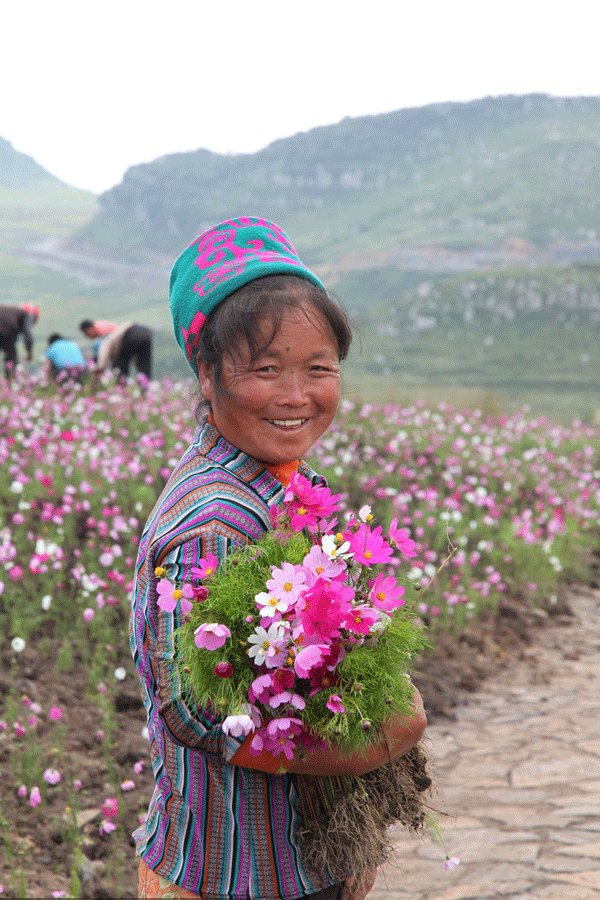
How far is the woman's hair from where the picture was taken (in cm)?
142

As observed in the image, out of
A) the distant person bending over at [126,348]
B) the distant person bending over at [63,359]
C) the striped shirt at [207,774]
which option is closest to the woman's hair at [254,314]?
the striped shirt at [207,774]

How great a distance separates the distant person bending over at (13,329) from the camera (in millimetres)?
12211

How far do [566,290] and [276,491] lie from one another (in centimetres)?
7014

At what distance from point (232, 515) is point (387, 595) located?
0.26 meters

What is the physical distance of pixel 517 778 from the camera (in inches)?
157

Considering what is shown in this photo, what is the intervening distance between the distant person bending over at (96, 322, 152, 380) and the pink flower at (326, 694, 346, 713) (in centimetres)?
1062

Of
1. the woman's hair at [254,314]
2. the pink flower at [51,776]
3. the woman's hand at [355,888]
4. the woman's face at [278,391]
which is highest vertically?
the woman's hair at [254,314]

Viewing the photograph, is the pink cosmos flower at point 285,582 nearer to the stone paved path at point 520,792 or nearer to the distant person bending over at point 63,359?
the stone paved path at point 520,792

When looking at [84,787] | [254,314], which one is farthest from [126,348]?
[254,314]

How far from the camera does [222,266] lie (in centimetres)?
147

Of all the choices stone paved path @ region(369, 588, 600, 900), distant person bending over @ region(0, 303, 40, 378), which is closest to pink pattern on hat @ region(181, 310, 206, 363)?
stone paved path @ region(369, 588, 600, 900)

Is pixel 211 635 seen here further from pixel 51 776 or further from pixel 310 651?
pixel 51 776

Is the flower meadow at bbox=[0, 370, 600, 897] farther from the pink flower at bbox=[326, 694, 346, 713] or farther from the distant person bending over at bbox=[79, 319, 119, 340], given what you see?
the distant person bending over at bbox=[79, 319, 119, 340]

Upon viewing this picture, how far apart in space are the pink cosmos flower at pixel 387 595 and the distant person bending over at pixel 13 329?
1156 cm
